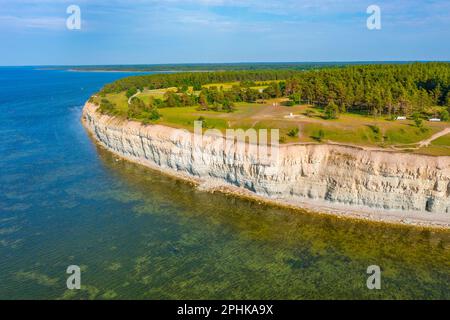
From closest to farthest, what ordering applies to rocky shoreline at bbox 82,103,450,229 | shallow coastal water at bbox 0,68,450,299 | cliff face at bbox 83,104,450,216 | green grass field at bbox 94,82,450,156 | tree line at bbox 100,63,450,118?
shallow coastal water at bbox 0,68,450,299 → rocky shoreline at bbox 82,103,450,229 → cliff face at bbox 83,104,450,216 → green grass field at bbox 94,82,450,156 → tree line at bbox 100,63,450,118

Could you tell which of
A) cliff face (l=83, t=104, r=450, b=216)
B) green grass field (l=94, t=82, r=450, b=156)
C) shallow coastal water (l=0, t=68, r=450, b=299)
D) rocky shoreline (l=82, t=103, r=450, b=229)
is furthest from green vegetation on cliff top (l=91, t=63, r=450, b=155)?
shallow coastal water (l=0, t=68, r=450, b=299)

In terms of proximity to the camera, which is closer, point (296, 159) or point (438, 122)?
point (296, 159)

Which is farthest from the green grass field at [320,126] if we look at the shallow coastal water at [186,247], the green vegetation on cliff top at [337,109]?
the shallow coastal water at [186,247]

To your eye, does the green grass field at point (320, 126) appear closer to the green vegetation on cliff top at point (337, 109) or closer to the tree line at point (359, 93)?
the green vegetation on cliff top at point (337, 109)

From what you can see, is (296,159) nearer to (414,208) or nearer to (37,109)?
(414,208)

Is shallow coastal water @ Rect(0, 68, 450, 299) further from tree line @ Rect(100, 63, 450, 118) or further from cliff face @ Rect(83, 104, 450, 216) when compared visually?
tree line @ Rect(100, 63, 450, 118)

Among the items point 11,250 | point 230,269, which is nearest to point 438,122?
point 230,269

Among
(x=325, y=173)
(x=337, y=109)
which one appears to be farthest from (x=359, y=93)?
(x=325, y=173)
